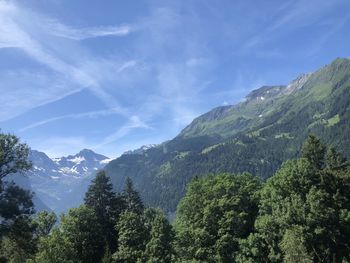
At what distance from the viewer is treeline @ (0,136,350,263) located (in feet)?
201

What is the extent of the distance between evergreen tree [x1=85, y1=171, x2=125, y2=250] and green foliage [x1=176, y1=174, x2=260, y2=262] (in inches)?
616

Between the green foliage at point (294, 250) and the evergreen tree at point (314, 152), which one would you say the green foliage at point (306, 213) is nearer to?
the green foliage at point (294, 250)

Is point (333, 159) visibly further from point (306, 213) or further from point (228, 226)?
point (228, 226)

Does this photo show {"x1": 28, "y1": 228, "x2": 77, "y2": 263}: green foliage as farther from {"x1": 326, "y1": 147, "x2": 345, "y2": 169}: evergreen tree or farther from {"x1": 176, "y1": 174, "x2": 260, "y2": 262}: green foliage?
{"x1": 326, "y1": 147, "x2": 345, "y2": 169}: evergreen tree

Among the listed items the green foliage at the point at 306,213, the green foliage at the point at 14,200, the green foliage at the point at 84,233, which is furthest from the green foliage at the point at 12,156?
the green foliage at the point at 306,213

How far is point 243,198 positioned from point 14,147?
3579 cm

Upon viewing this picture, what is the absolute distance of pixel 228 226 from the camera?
2675 inches

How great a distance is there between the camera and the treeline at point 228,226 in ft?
201

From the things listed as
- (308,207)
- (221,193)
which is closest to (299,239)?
(308,207)

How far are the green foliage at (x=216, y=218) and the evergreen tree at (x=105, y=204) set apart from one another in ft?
51.3

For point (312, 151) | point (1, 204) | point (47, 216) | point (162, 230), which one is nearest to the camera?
point (1, 204)

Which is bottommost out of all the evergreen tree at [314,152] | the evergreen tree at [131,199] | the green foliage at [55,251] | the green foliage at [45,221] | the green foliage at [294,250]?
the green foliage at [294,250]

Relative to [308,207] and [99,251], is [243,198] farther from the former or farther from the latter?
[99,251]

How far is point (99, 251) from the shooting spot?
79.1m
